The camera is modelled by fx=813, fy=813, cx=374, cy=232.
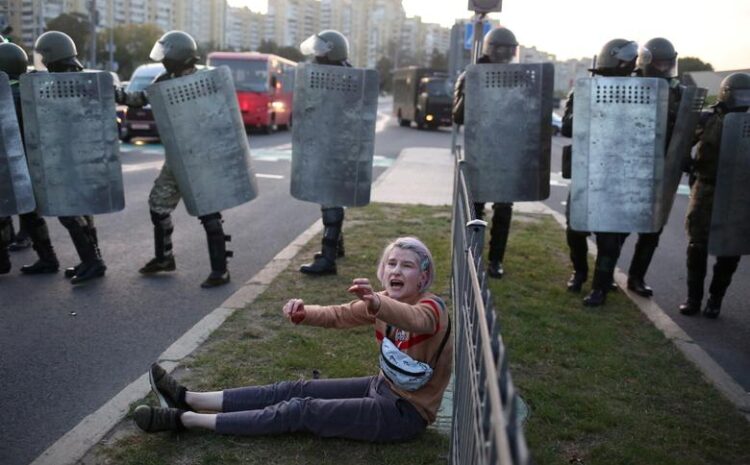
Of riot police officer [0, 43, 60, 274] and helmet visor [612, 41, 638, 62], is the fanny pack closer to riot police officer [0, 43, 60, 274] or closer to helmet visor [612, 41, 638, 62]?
helmet visor [612, 41, 638, 62]

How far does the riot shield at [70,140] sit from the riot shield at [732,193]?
13.5ft

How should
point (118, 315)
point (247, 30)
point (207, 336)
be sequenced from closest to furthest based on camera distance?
1. point (207, 336)
2. point (118, 315)
3. point (247, 30)

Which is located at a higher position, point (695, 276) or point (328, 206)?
point (328, 206)

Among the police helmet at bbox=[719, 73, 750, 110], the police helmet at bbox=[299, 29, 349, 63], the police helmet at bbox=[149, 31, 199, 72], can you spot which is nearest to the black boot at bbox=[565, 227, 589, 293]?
the police helmet at bbox=[719, 73, 750, 110]

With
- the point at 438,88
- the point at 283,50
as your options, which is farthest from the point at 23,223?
the point at 283,50

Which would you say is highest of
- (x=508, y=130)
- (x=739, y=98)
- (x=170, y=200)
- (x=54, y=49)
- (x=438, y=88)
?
(x=438, y=88)

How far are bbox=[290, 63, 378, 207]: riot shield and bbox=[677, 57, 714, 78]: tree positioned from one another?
2330 mm

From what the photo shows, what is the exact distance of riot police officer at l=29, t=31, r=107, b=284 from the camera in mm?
5742

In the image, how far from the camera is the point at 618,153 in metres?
5.50

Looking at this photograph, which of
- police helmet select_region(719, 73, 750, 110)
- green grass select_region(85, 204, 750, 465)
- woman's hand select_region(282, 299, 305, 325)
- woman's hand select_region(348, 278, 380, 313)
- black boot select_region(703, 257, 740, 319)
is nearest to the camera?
woman's hand select_region(348, 278, 380, 313)

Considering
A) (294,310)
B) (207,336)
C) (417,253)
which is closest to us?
(294,310)

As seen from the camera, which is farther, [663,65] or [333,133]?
[333,133]

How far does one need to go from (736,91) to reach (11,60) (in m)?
5.03

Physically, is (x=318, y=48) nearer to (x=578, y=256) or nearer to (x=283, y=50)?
(x=578, y=256)
